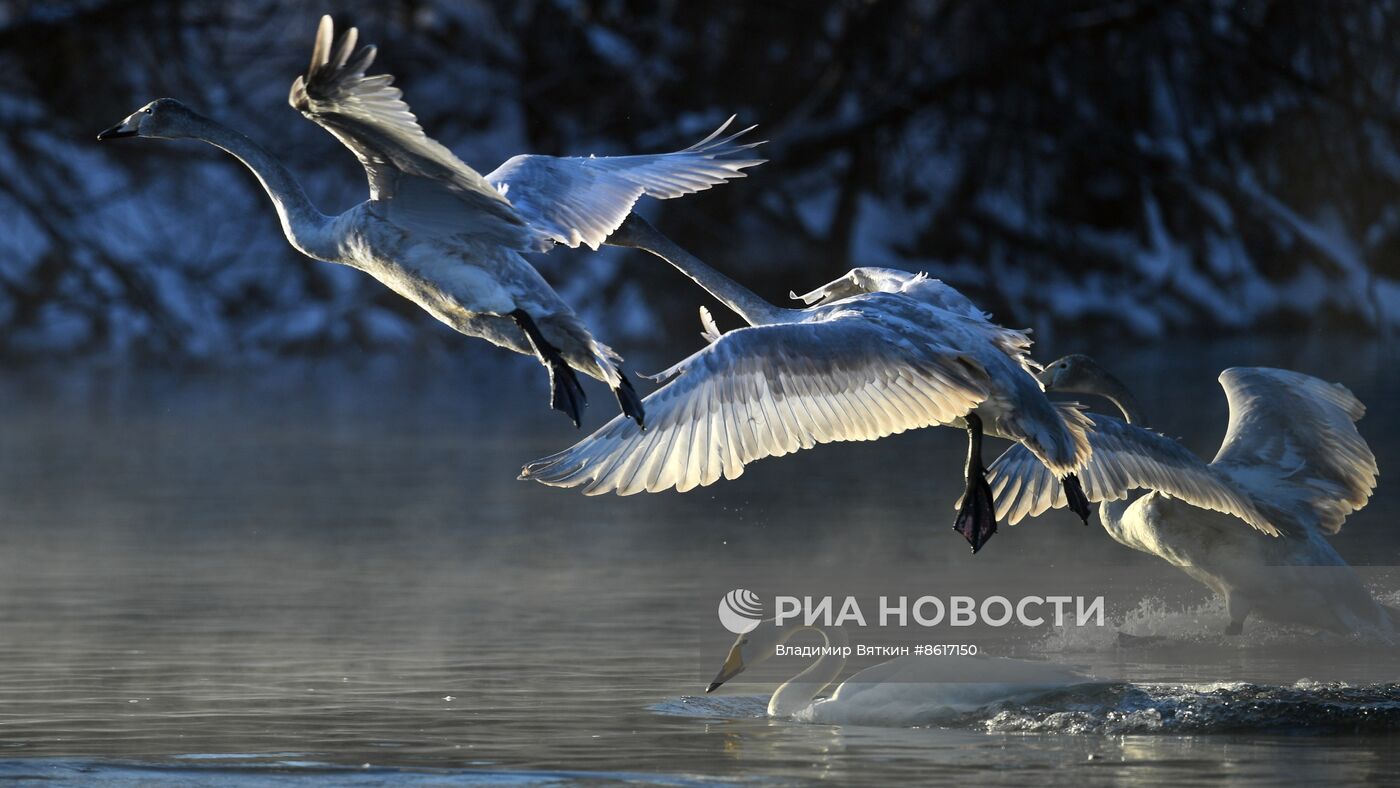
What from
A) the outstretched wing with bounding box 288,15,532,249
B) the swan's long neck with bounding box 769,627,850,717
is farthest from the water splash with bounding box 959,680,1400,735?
the outstretched wing with bounding box 288,15,532,249

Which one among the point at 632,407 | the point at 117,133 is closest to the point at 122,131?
the point at 117,133

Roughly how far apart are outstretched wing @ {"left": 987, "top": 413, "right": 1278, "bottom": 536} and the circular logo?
1.03 m

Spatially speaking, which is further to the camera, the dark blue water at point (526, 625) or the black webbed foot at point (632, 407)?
the black webbed foot at point (632, 407)

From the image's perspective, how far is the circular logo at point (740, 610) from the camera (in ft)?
27.0

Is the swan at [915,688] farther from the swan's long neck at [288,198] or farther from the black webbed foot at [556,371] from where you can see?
the swan's long neck at [288,198]

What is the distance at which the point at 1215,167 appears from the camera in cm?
2822

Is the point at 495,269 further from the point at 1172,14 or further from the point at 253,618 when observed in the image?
the point at 1172,14

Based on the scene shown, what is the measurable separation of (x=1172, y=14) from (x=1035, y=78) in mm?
1781

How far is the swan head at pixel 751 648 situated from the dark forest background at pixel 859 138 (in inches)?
715

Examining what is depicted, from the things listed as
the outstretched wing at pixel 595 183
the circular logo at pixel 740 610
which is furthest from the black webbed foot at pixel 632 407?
the outstretched wing at pixel 595 183

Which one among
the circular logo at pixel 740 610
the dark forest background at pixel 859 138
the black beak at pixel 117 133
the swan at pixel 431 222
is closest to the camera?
the swan at pixel 431 222

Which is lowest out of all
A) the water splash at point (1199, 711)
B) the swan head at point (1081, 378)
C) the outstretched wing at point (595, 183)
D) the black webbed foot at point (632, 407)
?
the water splash at point (1199, 711)

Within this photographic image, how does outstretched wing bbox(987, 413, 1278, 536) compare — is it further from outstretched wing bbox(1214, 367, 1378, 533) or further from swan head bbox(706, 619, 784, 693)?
swan head bbox(706, 619, 784, 693)

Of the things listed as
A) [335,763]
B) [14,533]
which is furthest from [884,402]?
[14,533]
